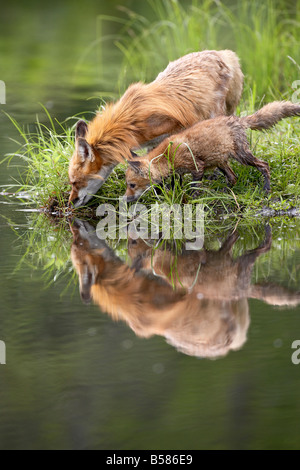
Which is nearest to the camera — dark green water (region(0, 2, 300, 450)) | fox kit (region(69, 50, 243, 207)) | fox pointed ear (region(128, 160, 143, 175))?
dark green water (region(0, 2, 300, 450))

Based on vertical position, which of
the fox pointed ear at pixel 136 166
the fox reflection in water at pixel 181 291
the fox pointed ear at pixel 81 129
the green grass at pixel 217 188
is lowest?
the fox reflection in water at pixel 181 291

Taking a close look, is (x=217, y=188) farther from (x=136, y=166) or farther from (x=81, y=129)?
(x=81, y=129)

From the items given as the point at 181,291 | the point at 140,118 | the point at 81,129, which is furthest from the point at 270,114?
the point at 181,291

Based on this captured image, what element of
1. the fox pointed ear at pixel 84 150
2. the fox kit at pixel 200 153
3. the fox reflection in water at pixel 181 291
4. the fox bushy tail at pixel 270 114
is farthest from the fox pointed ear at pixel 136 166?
the fox bushy tail at pixel 270 114

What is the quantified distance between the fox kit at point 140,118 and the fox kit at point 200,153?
0.21 m

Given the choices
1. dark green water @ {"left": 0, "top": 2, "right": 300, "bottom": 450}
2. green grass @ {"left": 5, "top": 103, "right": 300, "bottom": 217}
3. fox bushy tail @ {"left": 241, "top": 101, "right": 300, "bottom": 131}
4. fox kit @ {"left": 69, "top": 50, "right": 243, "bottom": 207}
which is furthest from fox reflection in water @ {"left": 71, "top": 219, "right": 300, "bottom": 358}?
fox bushy tail @ {"left": 241, "top": 101, "right": 300, "bottom": 131}

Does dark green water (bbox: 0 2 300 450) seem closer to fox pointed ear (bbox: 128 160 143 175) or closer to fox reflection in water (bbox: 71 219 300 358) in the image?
fox reflection in water (bbox: 71 219 300 358)

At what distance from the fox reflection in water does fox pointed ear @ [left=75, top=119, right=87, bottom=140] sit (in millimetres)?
1143

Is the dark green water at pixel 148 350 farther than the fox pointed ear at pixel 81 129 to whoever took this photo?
No

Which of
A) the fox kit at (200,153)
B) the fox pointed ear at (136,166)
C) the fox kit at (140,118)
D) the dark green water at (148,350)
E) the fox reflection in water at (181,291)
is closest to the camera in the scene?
the dark green water at (148,350)

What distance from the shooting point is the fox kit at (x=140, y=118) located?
8117 mm

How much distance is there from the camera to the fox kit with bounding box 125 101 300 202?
7.91 m

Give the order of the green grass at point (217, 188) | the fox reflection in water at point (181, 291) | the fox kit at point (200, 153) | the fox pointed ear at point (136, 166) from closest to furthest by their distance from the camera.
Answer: the fox reflection in water at point (181, 291) → the fox kit at point (200, 153) → the fox pointed ear at point (136, 166) → the green grass at point (217, 188)

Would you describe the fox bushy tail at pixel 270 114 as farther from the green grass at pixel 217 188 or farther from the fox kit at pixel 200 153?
the green grass at pixel 217 188
